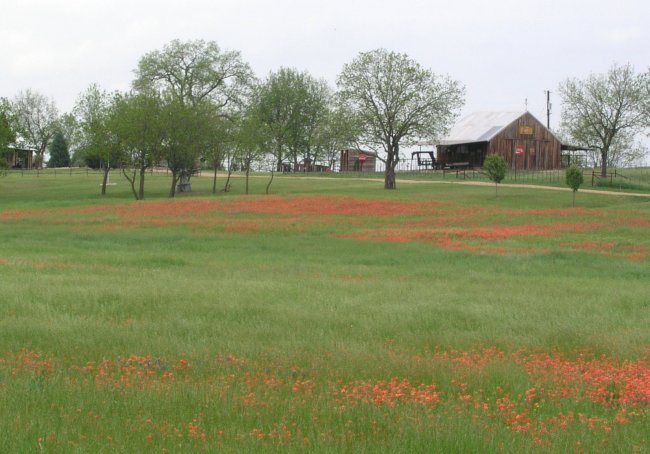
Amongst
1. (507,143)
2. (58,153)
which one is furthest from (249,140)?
(58,153)

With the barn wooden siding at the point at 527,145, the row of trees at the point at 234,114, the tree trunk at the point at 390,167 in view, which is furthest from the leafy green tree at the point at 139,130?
the barn wooden siding at the point at 527,145

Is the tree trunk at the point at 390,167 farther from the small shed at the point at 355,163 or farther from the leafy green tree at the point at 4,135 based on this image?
the small shed at the point at 355,163

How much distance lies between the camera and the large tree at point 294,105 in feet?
361

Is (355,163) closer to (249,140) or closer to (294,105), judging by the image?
(294,105)

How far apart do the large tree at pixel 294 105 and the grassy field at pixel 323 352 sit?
285 ft

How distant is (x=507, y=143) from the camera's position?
82000 mm

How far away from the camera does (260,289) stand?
1455cm

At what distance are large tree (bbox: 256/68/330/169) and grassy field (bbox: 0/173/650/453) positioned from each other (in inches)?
3420

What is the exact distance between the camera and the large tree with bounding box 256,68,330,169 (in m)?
110

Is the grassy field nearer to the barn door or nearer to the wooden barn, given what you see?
the wooden barn

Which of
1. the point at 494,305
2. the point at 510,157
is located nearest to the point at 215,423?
the point at 494,305

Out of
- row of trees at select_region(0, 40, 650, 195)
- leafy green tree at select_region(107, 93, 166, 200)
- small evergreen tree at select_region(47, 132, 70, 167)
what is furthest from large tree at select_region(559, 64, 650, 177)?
small evergreen tree at select_region(47, 132, 70, 167)

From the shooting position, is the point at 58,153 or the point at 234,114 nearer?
the point at 234,114

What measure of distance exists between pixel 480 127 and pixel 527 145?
19.0 ft
